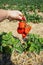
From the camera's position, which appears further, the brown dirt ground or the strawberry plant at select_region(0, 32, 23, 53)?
the brown dirt ground

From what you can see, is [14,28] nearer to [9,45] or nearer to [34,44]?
[9,45]

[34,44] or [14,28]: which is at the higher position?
[34,44]

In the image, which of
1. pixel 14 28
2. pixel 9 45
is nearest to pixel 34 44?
pixel 9 45

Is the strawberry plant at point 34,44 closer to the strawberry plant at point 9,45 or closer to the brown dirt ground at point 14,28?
the strawberry plant at point 9,45

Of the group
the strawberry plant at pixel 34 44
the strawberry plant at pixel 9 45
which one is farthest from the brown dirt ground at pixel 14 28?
the strawberry plant at pixel 9 45

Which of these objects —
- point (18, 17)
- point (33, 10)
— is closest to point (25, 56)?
point (18, 17)

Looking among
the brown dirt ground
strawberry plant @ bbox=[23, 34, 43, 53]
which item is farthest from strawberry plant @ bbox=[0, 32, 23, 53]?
the brown dirt ground

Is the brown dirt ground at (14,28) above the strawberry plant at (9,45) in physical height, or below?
below

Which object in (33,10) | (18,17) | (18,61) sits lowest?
(33,10)

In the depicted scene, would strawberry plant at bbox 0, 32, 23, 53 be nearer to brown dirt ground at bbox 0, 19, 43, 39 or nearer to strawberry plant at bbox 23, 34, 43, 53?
strawberry plant at bbox 23, 34, 43, 53

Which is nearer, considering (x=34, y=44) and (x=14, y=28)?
(x=34, y=44)

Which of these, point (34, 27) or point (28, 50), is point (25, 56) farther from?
point (34, 27)
